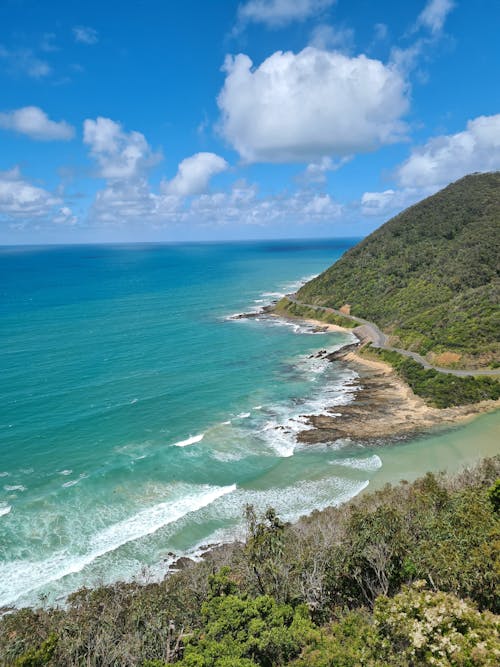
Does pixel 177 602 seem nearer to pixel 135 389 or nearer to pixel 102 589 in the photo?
pixel 102 589

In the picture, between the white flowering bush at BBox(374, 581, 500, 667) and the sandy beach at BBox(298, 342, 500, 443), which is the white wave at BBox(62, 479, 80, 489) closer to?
the sandy beach at BBox(298, 342, 500, 443)

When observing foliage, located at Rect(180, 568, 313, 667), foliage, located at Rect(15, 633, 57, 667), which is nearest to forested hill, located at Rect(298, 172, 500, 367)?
foliage, located at Rect(180, 568, 313, 667)

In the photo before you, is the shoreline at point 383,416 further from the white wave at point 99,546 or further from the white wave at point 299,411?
the white wave at point 99,546

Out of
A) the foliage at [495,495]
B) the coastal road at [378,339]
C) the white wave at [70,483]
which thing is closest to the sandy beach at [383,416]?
the coastal road at [378,339]

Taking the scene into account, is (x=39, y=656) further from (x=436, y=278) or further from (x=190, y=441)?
(x=436, y=278)

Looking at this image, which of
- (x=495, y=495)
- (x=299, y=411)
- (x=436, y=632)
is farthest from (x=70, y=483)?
(x=495, y=495)

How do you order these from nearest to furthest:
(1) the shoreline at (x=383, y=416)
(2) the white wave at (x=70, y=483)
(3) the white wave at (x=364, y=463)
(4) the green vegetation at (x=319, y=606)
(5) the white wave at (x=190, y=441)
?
(4) the green vegetation at (x=319, y=606), (2) the white wave at (x=70, y=483), (3) the white wave at (x=364, y=463), (5) the white wave at (x=190, y=441), (1) the shoreline at (x=383, y=416)
